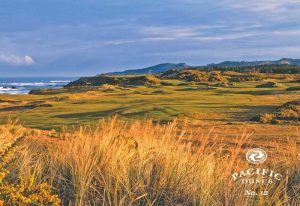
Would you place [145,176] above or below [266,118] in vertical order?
above

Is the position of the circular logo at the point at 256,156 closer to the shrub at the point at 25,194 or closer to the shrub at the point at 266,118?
the shrub at the point at 25,194

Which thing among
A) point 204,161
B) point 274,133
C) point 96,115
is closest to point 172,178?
point 204,161

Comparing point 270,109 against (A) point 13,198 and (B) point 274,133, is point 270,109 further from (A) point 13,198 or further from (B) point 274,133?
(A) point 13,198

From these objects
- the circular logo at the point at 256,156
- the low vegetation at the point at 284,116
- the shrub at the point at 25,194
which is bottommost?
the low vegetation at the point at 284,116

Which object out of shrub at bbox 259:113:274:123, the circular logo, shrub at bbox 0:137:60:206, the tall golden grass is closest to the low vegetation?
shrub at bbox 259:113:274:123

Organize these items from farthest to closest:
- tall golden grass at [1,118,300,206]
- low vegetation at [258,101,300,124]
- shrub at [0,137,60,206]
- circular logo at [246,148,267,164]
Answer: low vegetation at [258,101,300,124]
circular logo at [246,148,267,164]
tall golden grass at [1,118,300,206]
shrub at [0,137,60,206]

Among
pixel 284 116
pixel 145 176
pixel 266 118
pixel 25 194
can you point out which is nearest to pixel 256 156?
pixel 145 176

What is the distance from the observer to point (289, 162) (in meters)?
7.64

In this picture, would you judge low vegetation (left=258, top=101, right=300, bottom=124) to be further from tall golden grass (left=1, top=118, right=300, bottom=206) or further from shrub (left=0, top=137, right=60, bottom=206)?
shrub (left=0, top=137, right=60, bottom=206)

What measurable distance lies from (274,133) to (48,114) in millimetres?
14100

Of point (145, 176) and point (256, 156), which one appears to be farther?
point (256, 156)

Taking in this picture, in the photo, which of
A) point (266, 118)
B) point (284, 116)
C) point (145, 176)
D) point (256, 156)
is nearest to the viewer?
point (145, 176)

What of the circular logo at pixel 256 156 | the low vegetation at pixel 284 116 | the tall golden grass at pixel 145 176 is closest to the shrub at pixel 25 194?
the tall golden grass at pixel 145 176

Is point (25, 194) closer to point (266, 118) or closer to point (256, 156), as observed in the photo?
point (256, 156)
